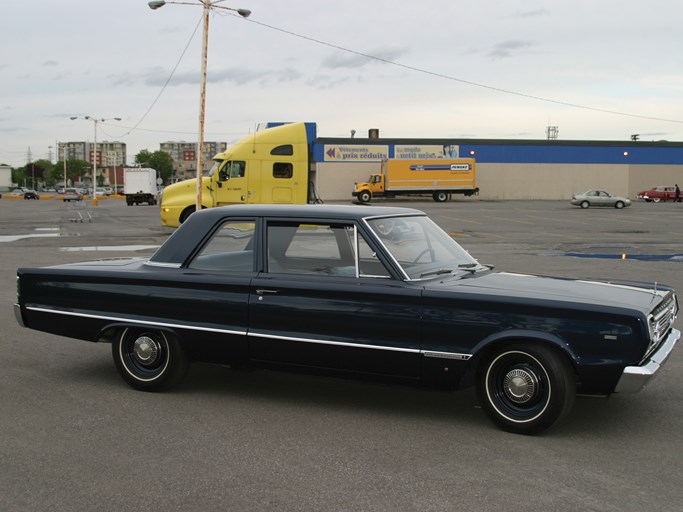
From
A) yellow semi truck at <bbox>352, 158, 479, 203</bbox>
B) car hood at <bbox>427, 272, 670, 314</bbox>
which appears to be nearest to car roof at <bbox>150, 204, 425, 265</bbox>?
car hood at <bbox>427, 272, 670, 314</bbox>

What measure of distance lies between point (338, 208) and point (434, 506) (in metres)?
2.50

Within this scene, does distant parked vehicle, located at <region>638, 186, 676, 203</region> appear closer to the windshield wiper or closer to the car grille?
the car grille

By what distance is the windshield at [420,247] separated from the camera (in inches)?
204

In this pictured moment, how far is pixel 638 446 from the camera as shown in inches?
177

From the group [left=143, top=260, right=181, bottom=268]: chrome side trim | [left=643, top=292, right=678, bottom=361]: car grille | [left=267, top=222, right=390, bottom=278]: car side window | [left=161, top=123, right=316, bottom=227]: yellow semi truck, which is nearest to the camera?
[left=643, top=292, right=678, bottom=361]: car grille

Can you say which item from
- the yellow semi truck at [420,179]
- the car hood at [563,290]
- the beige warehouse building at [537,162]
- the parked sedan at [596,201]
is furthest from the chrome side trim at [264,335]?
the beige warehouse building at [537,162]

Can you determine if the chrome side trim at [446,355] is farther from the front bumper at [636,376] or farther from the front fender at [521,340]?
the front bumper at [636,376]

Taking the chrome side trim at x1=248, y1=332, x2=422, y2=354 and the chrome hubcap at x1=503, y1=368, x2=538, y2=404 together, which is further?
the chrome side trim at x1=248, y1=332, x2=422, y2=354

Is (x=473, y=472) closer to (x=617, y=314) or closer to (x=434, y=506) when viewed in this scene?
(x=434, y=506)

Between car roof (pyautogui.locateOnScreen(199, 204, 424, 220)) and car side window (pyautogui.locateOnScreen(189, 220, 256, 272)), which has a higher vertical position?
car roof (pyautogui.locateOnScreen(199, 204, 424, 220))

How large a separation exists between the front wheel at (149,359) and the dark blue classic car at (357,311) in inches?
0.4

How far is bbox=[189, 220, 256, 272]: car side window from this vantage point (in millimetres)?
5512

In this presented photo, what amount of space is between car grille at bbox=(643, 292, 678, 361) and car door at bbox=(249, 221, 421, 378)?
1468 millimetres

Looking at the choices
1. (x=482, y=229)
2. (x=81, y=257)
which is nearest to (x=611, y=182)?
(x=482, y=229)
